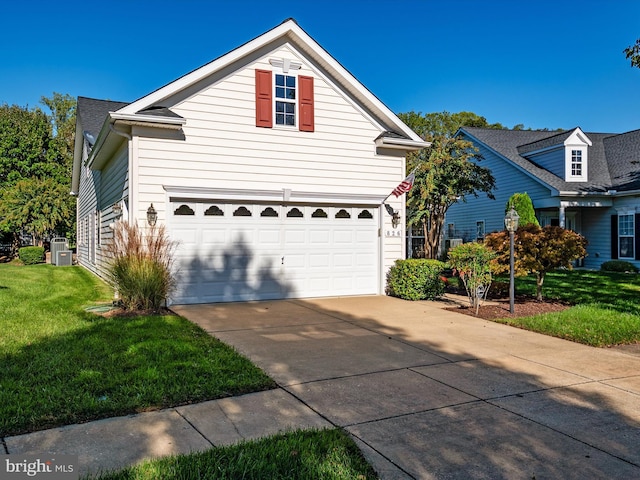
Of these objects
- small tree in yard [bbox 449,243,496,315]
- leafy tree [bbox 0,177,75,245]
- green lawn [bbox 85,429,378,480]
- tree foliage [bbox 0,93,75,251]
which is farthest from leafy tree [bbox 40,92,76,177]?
green lawn [bbox 85,429,378,480]

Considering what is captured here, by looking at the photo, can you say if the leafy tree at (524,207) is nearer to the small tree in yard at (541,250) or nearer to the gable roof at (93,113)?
the small tree in yard at (541,250)

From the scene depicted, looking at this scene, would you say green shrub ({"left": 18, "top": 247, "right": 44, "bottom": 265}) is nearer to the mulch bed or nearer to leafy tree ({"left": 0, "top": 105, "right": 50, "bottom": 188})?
leafy tree ({"left": 0, "top": 105, "right": 50, "bottom": 188})

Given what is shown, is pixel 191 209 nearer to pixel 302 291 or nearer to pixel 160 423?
pixel 302 291

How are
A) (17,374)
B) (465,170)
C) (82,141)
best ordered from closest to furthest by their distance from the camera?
1. (17,374)
2. (465,170)
3. (82,141)

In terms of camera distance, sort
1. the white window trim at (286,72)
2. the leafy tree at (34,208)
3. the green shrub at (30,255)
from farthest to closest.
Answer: the leafy tree at (34,208) < the green shrub at (30,255) < the white window trim at (286,72)

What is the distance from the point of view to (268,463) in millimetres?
3096

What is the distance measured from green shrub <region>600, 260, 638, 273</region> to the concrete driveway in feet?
43.2

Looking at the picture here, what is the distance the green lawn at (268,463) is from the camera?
2.94m

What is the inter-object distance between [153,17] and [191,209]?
297 inches

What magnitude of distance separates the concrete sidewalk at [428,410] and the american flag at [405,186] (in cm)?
475

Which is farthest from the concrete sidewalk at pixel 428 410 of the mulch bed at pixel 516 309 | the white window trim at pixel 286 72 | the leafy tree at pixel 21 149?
the leafy tree at pixel 21 149

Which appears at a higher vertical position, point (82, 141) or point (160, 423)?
point (82, 141)

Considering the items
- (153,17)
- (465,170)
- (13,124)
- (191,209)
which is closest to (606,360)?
(191,209)

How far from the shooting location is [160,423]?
3.76m
